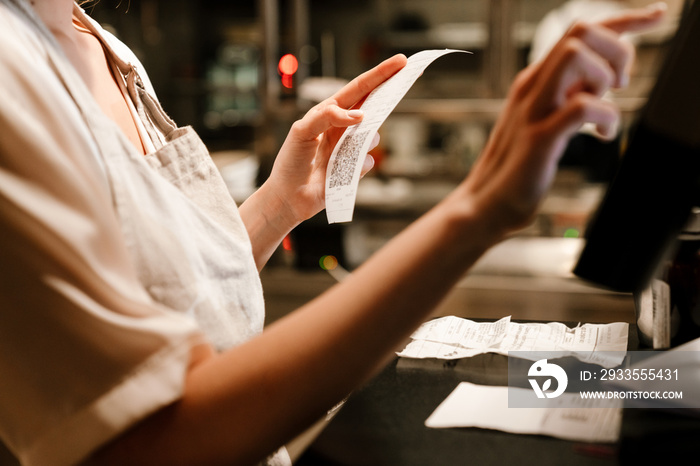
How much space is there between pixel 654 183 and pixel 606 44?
204 mm

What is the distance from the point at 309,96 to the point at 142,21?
3110mm

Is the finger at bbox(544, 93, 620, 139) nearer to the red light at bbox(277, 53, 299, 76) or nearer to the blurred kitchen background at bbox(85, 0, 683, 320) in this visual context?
the blurred kitchen background at bbox(85, 0, 683, 320)

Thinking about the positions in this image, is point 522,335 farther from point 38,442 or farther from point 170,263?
point 38,442

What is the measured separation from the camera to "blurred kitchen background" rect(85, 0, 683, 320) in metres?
3.13

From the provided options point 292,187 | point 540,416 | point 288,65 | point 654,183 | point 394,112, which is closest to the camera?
point 654,183

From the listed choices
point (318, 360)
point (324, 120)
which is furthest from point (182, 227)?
point (324, 120)

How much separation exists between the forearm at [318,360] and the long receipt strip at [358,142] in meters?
0.24

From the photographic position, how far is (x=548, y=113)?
57cm

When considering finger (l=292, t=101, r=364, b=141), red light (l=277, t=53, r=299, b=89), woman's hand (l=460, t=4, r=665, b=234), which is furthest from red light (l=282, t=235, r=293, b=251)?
woman's hand (l=460, t=4, r=665, b=234)

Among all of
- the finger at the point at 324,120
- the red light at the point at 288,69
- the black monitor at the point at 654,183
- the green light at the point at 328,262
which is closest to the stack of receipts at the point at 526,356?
the black monitor at the point at 654,183

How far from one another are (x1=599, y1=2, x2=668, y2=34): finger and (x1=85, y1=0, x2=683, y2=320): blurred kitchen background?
1002 mm

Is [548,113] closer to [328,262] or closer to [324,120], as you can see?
[324,120]

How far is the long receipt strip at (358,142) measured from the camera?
0.87 m

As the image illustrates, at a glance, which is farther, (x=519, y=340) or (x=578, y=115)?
(x=519, y=340)
